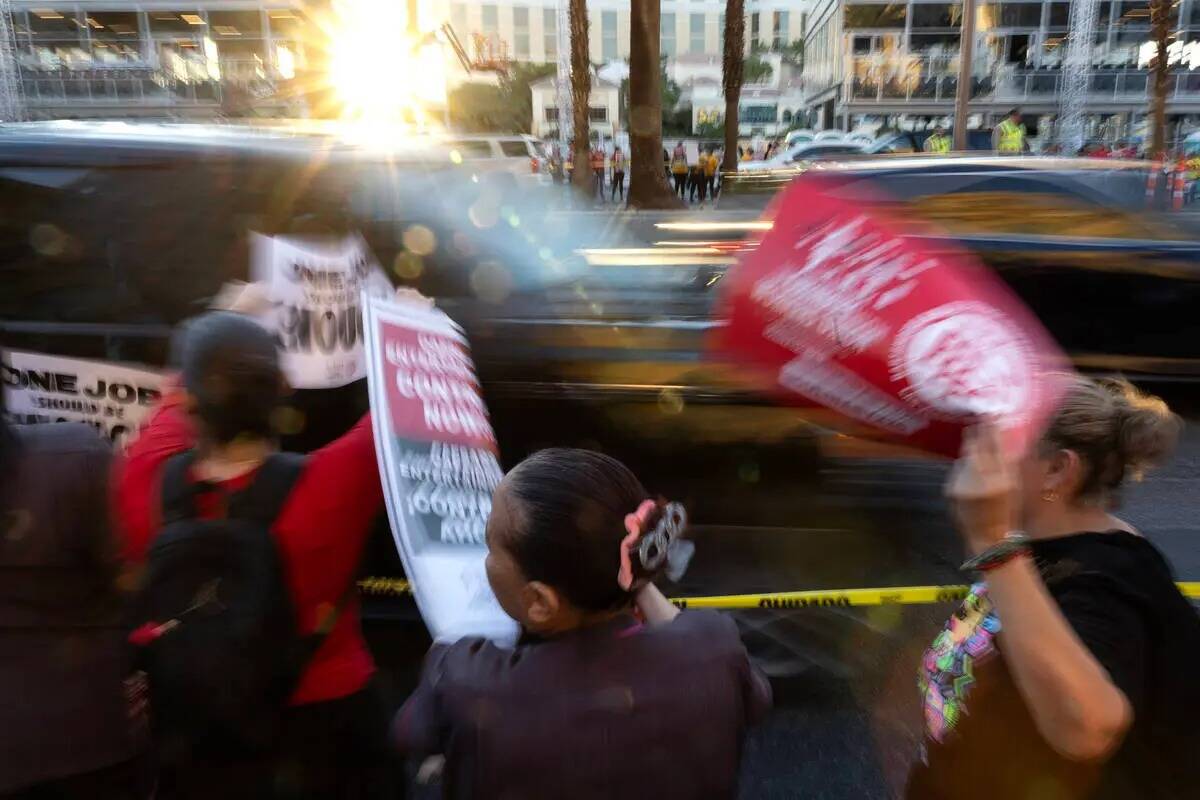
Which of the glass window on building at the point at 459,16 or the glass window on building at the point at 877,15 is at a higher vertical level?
the glass window on building at the point at 459,16

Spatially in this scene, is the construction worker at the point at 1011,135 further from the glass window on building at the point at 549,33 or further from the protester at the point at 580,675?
the glass window on building at the point at 549,33

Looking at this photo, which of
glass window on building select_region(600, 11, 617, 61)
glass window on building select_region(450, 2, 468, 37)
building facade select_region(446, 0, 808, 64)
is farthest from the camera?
glass window on building select_region(600, 11, 617, 61)

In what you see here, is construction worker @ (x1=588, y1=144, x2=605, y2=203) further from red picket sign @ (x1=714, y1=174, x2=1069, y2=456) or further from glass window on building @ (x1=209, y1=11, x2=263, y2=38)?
red picket sign @ (x1=714, y1=174, x2=1069, y2=456)

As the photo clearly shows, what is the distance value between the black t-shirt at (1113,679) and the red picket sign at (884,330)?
220 millimetres

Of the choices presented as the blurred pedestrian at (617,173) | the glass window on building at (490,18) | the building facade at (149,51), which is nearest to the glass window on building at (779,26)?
the glass window on building at (490,18)

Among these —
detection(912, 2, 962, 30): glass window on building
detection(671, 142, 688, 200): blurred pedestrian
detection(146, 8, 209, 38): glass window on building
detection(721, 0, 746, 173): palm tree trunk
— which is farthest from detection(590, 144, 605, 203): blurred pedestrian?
detection(146, 8, 209, 38): glass window on building

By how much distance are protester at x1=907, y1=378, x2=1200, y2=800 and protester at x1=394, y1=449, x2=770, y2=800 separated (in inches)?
15.4

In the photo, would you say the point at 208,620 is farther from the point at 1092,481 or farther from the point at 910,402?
the point at 1092,481

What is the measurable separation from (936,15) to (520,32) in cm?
2436

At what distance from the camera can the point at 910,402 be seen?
150 centimetres

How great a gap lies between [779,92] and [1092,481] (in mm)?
56494

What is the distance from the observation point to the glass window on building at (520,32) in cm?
5059

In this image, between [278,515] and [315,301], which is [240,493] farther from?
[315,301]

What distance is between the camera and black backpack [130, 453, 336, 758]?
1559 mm
